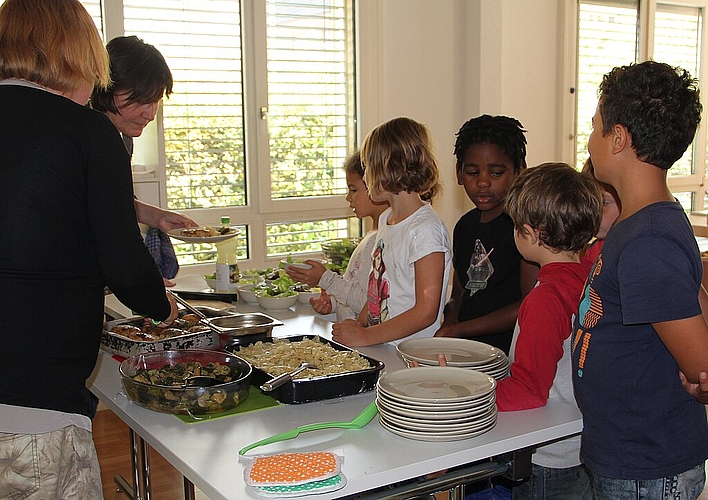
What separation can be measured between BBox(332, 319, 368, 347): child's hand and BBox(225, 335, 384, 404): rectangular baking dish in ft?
1.22

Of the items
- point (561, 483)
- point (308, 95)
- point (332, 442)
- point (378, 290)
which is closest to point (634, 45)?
point (308, 95)

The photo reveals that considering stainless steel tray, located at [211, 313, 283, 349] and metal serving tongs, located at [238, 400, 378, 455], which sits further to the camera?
stainless steel tray, located at [211, 313, 283, 349]

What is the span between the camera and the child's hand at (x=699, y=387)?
1432 mm

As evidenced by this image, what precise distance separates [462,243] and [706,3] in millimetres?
4911

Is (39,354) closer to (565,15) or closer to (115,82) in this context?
(115,82)

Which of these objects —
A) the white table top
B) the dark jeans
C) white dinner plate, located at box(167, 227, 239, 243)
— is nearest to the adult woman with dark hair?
white dinner plate, located at box(167, 227, 239, 243)

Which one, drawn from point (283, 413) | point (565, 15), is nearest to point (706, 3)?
point (565, 15)

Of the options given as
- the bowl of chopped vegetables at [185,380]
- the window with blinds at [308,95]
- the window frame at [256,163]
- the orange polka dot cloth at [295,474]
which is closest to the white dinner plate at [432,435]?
the orange polka dot cloth at [295,474]

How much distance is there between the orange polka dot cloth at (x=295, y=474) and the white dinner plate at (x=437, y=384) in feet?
0.76

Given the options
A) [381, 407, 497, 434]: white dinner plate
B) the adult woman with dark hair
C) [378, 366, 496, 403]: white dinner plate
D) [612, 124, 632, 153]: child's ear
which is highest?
the adult woman with dark hair

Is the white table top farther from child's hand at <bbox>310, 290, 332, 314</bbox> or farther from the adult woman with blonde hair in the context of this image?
child's hand at <bbox>310, 290, 332, 314</bbox>

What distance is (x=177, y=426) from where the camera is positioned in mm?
1630

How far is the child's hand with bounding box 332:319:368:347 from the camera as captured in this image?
2207 mm

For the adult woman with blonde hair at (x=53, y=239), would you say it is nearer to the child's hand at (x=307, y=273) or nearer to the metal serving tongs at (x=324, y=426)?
the metal serving tongs at (x=324, y=426)
